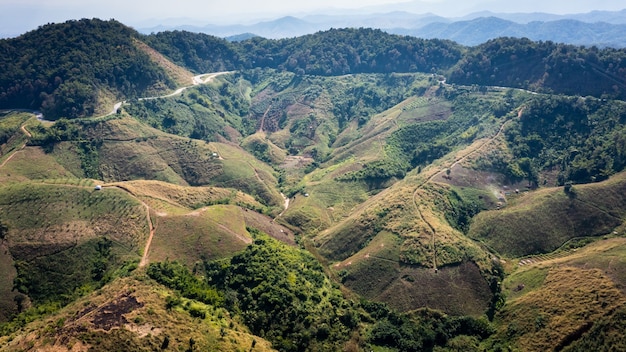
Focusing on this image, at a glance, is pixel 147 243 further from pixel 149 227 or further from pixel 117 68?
pixel 117 68

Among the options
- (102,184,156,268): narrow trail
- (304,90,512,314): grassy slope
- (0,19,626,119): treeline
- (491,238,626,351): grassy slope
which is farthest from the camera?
(0,19,626,119): treeline

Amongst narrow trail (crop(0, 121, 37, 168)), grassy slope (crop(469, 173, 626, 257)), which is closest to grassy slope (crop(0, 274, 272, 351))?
grassy slope (crop(469, 173, 626, 257))

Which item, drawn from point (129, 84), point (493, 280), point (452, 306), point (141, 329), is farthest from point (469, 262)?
point (129, 84)

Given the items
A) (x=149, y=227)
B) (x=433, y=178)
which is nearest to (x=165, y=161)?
(x=149, y=227)

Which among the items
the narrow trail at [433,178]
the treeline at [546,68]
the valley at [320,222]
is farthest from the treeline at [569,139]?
the treeline at [546,68]

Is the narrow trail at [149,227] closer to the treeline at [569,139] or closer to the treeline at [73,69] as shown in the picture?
the treeline at [73,69]

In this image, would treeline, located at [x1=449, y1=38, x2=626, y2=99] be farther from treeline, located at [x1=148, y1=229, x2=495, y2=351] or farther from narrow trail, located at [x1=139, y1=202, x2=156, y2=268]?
narrow trail, located at [x1=139, y1=202, x2=156, y2=268]
